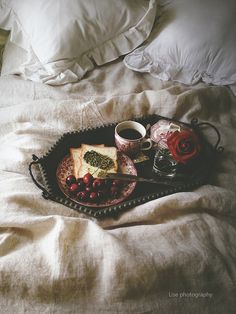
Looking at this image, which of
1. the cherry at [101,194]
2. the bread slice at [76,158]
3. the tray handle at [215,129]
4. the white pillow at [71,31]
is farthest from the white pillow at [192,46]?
the cherry at [101,194]

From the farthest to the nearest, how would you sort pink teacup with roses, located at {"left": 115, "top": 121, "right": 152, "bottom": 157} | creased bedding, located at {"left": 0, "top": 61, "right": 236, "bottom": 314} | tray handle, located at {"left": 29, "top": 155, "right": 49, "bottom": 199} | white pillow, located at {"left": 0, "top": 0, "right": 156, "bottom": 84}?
white pillow, located at {"left": 0, "top": 0, "right": 156, "bottom": 84}
pink teacup with roses, located at {"left": 115, "top": 121, "right": 152, "bottom": 157}
tray handle, located at {"left": 29, "top": 155, "right": 49, "bottom": 199}
creased bedding, located at {"left": 0, "top": 61, "right": 236, "bottom": 314}

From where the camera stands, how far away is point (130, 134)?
0.75 m

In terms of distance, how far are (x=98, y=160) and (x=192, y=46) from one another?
55cm

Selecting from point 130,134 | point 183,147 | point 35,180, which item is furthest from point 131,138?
point 35,180

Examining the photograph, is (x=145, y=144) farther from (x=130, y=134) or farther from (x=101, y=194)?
(x=101, y=194)

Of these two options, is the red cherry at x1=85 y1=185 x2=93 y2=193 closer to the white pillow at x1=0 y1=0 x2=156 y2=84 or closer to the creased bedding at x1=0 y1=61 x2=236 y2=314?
the creased bedding at x1=0 y1=61 x2=236 y2=314

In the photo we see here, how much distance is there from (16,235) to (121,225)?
0.70 ft

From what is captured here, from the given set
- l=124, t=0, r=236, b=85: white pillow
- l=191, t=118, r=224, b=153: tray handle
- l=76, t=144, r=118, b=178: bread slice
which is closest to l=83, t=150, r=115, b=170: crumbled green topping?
l=76, t=144, r=118, b=178: bread slice

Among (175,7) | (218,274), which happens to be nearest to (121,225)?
(218,274)

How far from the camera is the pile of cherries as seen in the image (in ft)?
2.06

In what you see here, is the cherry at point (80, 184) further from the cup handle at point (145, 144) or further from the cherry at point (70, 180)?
the cup handle at point (145, 144)

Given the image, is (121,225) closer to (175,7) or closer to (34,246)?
(34,246)

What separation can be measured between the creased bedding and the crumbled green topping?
Result: 117 millimetres

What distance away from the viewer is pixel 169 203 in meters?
0.61
